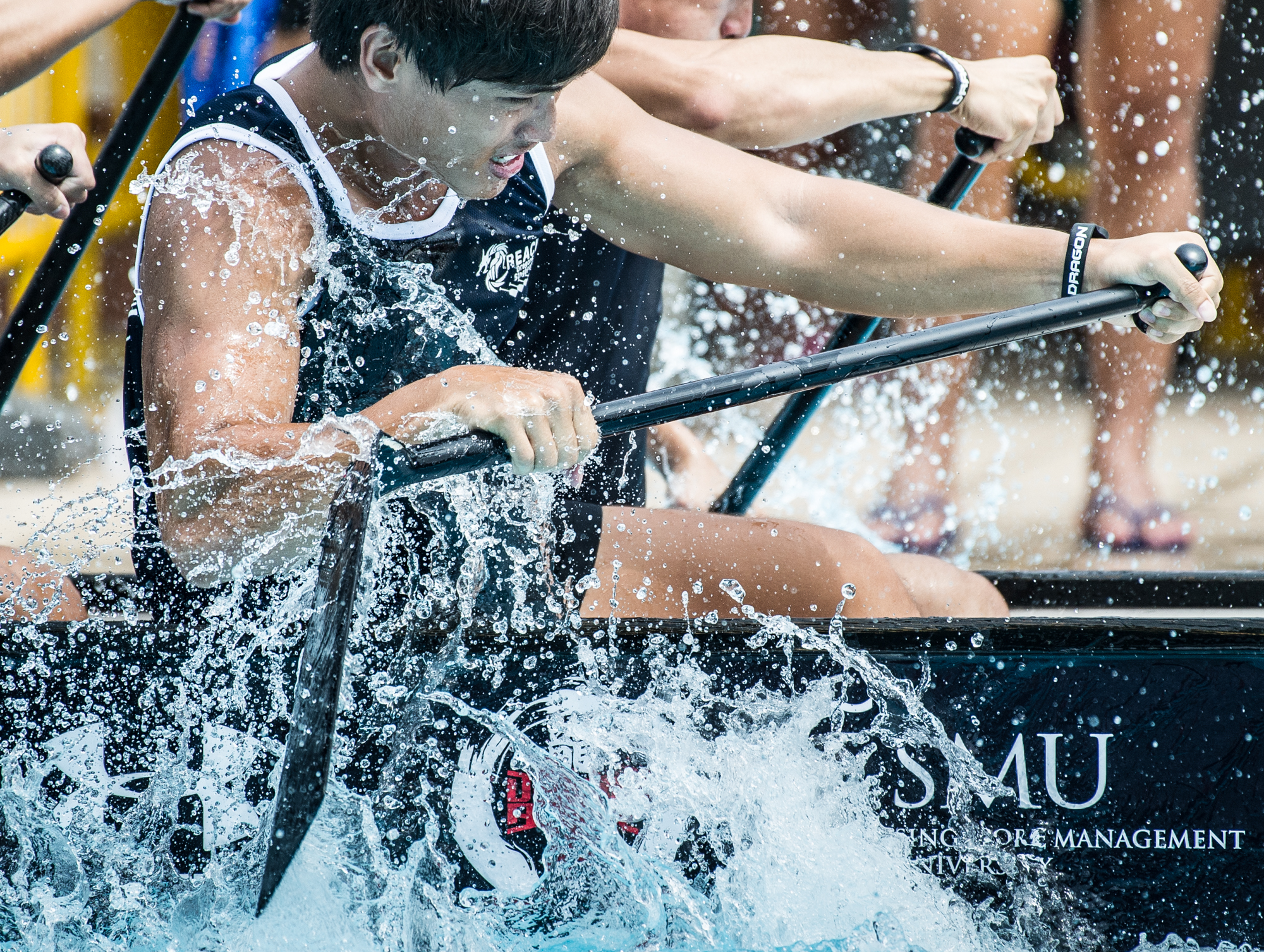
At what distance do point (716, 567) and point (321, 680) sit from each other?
25.0 inches

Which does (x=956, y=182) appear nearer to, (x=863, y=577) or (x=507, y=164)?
(x=863, y=577)

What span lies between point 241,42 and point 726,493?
2.65m

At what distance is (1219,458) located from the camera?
16.2 ft

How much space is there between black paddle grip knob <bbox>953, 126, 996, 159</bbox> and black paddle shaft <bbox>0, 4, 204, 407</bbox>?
1275 mm

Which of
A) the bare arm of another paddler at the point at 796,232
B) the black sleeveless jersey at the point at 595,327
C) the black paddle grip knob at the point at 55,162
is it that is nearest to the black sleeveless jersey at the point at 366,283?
the bare arm of another paddler at the point at 796,232

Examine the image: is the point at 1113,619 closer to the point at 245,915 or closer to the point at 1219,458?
the point at 245,915

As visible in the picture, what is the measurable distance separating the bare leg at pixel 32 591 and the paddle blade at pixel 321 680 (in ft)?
1.69

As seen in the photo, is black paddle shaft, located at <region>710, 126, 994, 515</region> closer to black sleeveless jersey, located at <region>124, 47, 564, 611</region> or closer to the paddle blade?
black sleeveless jersey, located at <region>124, 47, 564, 611</region>

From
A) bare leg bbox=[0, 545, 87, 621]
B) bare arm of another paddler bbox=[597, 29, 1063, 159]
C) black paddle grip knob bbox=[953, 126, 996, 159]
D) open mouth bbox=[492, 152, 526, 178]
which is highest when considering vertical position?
open mouth bbox=[492, 152, 526, 178]

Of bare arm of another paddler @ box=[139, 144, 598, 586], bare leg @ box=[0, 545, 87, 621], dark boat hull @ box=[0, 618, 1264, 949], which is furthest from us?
bare leg @ box=[0, 545, 87, 621]

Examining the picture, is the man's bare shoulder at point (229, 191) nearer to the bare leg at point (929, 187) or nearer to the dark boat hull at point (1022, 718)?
the dark boat hull at point (1022, 718)

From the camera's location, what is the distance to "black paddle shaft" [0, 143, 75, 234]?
6.33 feet

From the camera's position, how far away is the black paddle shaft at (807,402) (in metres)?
2.20

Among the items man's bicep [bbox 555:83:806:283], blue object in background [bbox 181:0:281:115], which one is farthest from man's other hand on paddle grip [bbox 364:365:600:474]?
blue object in background [bbox 181:0:281:115]
